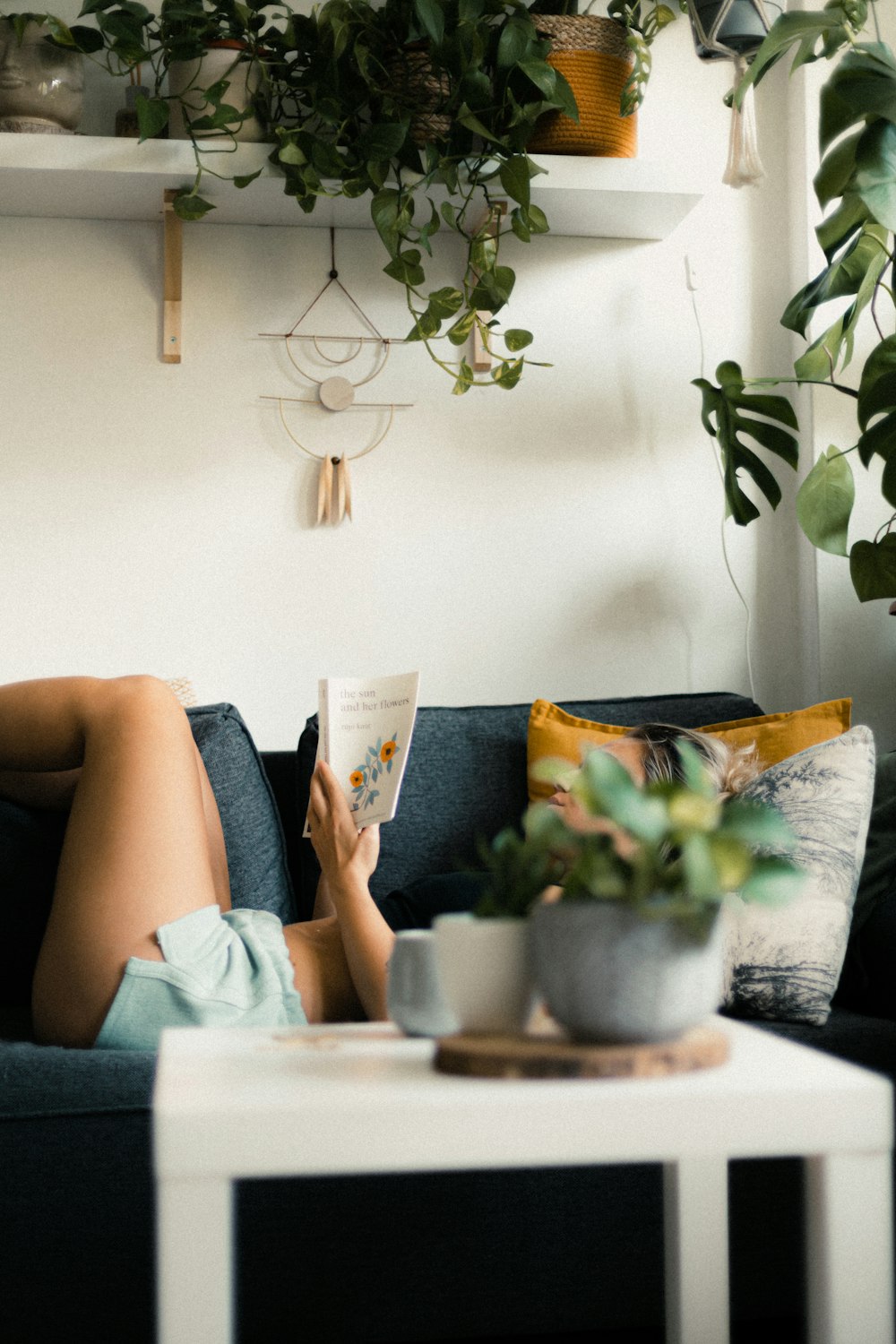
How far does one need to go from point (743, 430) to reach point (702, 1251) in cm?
163

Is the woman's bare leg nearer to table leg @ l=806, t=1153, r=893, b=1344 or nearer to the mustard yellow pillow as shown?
the mustard yellow pillow

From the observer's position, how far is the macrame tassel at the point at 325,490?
2.50 m

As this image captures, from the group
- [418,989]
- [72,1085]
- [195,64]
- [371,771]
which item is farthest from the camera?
[195,64]

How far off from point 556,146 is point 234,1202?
1896mm

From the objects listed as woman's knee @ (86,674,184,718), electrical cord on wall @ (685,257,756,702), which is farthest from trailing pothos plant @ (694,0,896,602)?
woman's knee @ (86,674,184,718)

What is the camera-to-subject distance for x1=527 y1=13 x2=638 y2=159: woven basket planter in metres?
2.34

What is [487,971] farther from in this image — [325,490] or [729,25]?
[729,25]

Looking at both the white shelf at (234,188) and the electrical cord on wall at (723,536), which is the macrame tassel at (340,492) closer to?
the white shelf at (234,188)

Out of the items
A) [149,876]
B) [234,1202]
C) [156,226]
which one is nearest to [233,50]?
[156,226]

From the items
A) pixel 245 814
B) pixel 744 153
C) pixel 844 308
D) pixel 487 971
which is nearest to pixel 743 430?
pixel 844 308

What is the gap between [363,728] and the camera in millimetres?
1796

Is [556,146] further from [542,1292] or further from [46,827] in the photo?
[542,1292]

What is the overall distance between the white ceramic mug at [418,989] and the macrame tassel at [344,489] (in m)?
1.61

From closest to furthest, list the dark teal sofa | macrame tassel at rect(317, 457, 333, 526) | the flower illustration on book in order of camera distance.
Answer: the dark teal sofa, the flower illustration on book, macrame tassel at rect(317, 457, 333, 526)
